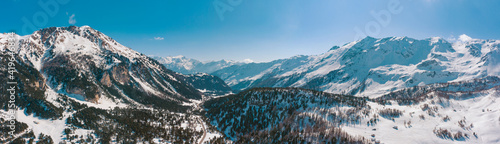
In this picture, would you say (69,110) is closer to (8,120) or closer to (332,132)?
(8,120)

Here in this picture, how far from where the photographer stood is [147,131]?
178000 mm

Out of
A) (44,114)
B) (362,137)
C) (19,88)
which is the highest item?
(19,88)

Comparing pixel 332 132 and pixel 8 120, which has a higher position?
pixel 8 120

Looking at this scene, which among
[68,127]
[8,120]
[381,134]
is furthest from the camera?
[381,134]

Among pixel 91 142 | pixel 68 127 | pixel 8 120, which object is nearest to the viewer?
pixel 8 120

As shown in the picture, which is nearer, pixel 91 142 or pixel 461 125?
pixel 91 142

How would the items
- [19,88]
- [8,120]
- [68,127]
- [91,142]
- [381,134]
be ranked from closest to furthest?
[8,120], [91,142], [68,127], [19,88], [381,134]

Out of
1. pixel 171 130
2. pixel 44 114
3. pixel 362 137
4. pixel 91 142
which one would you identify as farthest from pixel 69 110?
pixel 362 137

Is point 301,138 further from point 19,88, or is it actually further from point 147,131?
point 19,88

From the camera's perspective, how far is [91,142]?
145m

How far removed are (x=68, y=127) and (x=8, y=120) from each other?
30736 mm

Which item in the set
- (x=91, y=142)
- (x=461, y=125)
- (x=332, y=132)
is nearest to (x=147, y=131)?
(x=91, y=142)

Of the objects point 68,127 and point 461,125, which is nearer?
point 68,127

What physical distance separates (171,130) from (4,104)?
116 m
